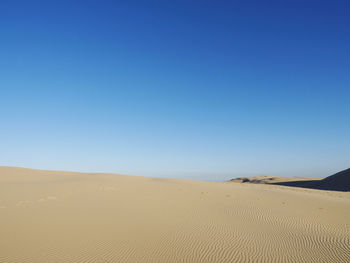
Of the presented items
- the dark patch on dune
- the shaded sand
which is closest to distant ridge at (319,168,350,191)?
the dark patch on dune

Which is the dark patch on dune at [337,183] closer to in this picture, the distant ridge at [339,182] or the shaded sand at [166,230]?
the distant ridge at [339,182]

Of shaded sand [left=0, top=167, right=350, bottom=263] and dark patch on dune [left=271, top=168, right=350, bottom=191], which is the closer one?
shaded sand [left=0, top=167, right=350, bottom=263]

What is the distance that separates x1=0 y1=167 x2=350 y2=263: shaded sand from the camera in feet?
24.2

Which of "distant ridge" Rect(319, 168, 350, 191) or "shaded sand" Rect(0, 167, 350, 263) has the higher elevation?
"distant ridge" Rect(319, 168, 350, 191)

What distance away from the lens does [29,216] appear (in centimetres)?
1097

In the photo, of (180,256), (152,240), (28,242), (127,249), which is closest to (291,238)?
(180,256)

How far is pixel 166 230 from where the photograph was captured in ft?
31.8

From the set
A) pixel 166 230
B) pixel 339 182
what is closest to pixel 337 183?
pixel 339 182

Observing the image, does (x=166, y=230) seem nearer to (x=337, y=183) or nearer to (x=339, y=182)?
(x=337, y=183)

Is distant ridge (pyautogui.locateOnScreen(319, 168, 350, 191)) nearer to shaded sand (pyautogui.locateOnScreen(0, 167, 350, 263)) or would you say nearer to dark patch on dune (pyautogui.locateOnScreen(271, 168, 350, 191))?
dark patch on dune (pyautogui.locateOnScreen(271, 168, 350, 191))

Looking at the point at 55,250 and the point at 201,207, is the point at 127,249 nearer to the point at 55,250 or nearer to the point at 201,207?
the point at 55,250

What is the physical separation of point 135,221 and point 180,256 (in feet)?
13.4

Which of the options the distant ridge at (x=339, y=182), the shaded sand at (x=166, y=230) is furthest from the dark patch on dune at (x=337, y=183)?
the shaded sand at (x=166, y=230)

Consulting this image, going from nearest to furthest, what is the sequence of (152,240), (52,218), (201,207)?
1. (152,240)
2. (52,218)
3. (201,207)
